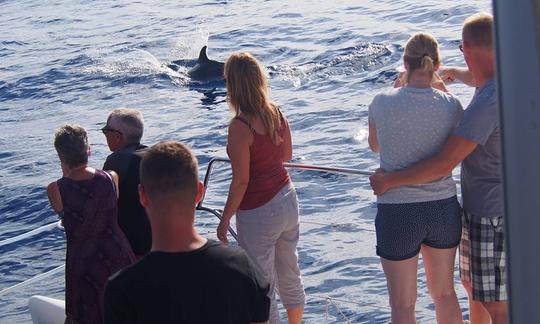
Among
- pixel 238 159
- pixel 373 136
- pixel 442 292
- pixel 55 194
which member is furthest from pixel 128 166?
pixel 442 292

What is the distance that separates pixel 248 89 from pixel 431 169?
1063 mm

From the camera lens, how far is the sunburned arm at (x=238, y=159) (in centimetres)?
507

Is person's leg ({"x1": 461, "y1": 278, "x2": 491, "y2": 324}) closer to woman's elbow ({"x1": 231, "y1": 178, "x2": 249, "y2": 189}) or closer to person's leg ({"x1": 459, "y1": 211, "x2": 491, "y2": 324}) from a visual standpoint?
person's leg ({"x1": 459, "y1": 211, "x2": 491, "y2": 324})

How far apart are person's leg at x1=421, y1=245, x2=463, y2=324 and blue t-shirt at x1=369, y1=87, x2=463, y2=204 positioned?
0.30 m

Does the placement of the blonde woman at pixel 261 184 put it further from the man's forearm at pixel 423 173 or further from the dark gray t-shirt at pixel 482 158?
the dark gray t-shirt at pixel 482 158

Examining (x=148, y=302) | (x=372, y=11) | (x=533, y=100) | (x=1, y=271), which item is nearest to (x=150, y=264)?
(x=148, y=302)

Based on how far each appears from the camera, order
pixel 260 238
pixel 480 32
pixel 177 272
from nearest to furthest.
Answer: pixel 177 272
pixel 480 32
pixel 260 238

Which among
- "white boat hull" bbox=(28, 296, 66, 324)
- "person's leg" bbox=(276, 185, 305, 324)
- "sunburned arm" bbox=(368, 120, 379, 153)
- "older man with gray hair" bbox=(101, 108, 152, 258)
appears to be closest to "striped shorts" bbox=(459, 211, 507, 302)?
"sunburned arm" bbox=(368, 120, 379, 153)

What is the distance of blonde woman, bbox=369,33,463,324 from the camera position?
467cm

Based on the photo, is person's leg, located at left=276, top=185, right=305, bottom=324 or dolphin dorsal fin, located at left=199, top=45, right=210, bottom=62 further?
dolphin dorsal fin, located at left=199, top=45, right=210, bottom=62

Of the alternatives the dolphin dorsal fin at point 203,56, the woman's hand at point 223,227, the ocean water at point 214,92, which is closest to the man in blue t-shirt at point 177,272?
the woman's hand at point 223,227

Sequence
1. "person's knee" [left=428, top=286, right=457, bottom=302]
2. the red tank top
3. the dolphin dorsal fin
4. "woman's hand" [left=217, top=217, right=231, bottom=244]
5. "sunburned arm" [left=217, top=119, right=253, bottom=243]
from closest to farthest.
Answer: "person's knee" [left=428, top=286, right=457, bottom=302] → "sunburned arm" [left=217, top=119, right=253, bottom=243] → the red tank top → "woman's hand" [left=217, top=217, right=231, bottom=244] → the dolphin dorsal fin

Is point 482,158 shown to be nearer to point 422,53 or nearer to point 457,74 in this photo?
point 422,53

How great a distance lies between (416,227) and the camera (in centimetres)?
475
